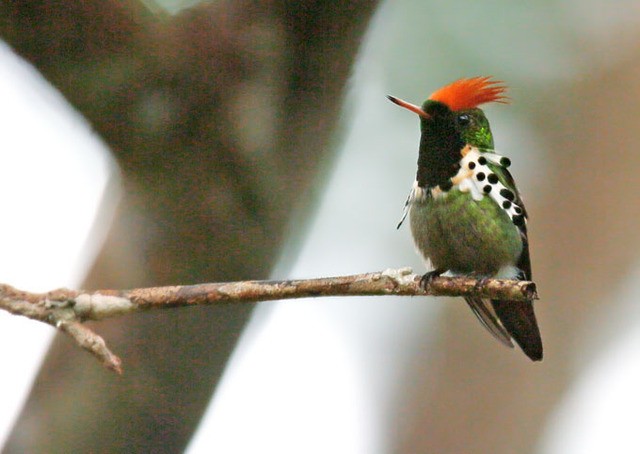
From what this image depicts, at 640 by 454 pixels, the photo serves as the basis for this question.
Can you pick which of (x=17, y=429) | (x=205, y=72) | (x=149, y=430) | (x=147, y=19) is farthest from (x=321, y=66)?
(x=17, y=429)

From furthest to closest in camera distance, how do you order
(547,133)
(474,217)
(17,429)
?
1. (547,133)
2. (474,217)
3. (17,429)

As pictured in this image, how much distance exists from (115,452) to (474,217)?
115cm

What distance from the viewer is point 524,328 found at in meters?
1.98

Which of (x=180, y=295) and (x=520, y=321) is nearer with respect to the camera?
(x=180, y=295)

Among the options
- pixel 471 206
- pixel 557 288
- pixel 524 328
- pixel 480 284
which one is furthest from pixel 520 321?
Answer: pixel 557 288

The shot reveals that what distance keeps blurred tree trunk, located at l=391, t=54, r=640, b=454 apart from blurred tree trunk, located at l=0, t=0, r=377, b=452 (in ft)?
4.08

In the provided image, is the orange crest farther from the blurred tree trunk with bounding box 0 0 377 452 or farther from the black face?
the blurred tree trunk with bounding box 0 0 377 452

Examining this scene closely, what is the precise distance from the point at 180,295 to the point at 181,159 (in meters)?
0.68

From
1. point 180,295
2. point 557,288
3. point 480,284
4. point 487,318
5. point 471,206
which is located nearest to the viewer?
point 180,295

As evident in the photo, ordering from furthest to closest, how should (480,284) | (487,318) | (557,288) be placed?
(557,288) → (487,318) → (480,284)

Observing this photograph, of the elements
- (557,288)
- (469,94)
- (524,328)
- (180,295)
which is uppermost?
(557,288)

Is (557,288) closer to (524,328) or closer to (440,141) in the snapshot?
(524,328)

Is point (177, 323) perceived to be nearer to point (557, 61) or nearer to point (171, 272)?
point (171, 272)

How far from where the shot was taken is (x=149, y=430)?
6.47ft
